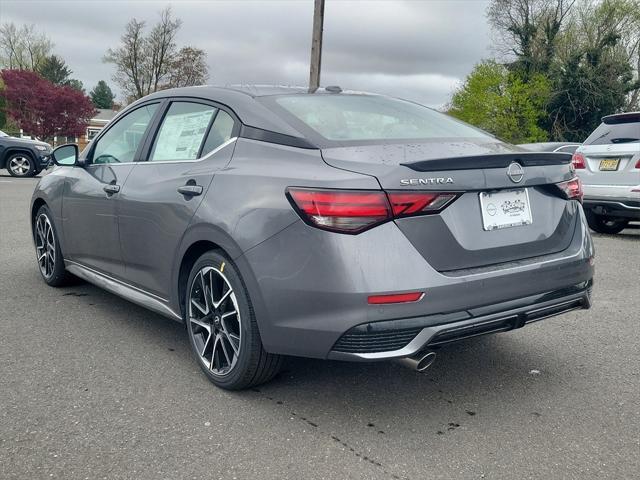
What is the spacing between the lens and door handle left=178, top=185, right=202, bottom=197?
10.5ft

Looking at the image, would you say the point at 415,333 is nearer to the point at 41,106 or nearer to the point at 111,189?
the point at 111,189

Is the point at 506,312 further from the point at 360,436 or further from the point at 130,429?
the point at 130,429

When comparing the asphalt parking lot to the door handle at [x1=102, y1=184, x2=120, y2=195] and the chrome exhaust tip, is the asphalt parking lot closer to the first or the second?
the chrome exhaust tip

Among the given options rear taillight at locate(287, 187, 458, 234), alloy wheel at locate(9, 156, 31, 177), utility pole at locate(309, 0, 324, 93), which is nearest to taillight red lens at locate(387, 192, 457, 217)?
rear taillight at locate(287, 187, 458, 234)

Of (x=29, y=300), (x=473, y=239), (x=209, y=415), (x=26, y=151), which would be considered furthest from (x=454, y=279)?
(x=26, y=151)

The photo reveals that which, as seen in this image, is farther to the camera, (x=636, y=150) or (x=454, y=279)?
(x=636, y=150)

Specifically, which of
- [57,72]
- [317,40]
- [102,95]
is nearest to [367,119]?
[317,40]

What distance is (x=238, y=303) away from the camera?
296 cm

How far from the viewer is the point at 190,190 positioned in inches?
129

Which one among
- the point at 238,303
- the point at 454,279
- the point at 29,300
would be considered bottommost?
the point at 29,300

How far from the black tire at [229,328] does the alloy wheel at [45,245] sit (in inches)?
90.2

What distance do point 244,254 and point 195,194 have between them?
1.84 feet

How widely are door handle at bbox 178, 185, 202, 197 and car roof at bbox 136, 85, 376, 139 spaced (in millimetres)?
413

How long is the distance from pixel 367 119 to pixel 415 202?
2.96 ft
